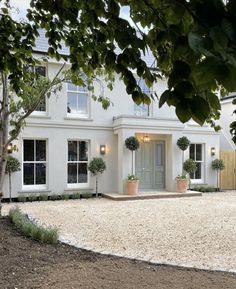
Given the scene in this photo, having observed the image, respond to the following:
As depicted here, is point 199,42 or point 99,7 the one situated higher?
point 99,7

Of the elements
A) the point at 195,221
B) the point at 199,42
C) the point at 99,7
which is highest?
the point at 99,7

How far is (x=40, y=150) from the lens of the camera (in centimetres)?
1527

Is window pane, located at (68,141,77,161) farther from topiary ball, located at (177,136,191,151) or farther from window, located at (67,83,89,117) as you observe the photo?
topiary ball, located at (177,136,191,151)

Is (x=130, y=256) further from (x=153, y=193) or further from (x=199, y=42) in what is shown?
(x=153, y=193)

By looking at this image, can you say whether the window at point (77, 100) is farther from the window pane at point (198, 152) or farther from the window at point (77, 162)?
the window pane at point (198, 152)

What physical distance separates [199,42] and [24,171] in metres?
14.4

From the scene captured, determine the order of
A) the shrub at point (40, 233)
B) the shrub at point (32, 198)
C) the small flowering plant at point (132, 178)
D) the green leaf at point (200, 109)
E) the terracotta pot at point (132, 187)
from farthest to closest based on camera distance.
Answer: the small flowering plant at point (132, 178) → the terracotta pot at point (132, 187) → the shrub at point (32, 198) → the shrub at point (40, 233) → the green leaf at point (200, 109)

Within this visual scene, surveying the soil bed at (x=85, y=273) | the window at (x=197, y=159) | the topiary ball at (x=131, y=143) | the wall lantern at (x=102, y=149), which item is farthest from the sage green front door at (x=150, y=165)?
the soil bed at (x=85, y=273)

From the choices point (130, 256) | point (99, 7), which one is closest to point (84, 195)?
point (130, 256)

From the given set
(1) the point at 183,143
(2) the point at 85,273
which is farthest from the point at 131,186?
(2) the point at 85,273

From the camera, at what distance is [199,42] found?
1.16 meters

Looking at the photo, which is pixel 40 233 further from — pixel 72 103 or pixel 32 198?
pixel 72 103

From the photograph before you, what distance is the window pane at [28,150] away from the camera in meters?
14.9

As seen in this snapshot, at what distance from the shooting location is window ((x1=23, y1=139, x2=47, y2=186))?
49.0 ft
